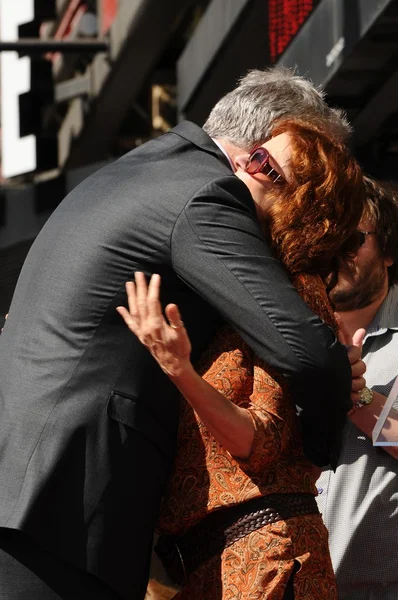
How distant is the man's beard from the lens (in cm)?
328

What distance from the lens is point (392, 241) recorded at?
3.39 m

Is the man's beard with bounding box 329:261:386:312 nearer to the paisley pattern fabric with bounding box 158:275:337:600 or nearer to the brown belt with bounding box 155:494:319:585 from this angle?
the paisley pattern fabric with bounding box 158:275:337:600

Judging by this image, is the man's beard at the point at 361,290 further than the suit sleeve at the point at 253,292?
Yes

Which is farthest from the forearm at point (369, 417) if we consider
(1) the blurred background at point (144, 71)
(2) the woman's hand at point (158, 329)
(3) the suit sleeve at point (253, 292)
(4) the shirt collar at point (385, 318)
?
(1) the blurred background at point (144, 71)

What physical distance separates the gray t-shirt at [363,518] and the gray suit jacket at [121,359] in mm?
644

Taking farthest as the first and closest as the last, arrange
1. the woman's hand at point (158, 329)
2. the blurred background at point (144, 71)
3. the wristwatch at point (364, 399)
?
the blurred background at point (144, 71), the wristwatch at point (364, 399), the woman's hand at point (158, 329)

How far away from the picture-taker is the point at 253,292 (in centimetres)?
235

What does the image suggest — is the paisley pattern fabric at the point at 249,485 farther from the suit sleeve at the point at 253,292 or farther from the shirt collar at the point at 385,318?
the shirt collar at the point at 385,318

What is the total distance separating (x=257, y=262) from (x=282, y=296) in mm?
84

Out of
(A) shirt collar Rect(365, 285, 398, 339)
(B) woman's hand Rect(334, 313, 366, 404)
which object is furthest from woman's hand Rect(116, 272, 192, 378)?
(A) shirt collar Rect(365, 285, 398, 339)

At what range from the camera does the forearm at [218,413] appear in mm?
2238

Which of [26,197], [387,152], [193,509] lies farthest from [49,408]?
[26,197]

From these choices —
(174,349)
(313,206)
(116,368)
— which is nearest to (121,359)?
(116,368)

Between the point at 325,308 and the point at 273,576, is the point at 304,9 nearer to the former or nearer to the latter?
the point at 325,308
